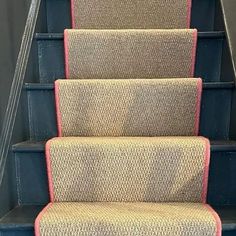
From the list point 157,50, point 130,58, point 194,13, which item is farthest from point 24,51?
point 194,13

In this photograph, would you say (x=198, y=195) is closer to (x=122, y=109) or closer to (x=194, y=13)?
(x=122, y=109)

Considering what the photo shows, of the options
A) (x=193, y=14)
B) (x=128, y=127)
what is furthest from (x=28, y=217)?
(x=193, y=14)

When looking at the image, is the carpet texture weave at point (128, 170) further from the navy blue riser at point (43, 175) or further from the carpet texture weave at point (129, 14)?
the carpet texture weave at point (129, 14)

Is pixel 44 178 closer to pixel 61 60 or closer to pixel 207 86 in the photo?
pixel 61 60

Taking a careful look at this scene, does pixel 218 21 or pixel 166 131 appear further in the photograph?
pixel 218 21

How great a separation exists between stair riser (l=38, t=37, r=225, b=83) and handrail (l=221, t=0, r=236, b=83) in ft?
0.28

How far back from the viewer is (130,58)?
1.58 meters

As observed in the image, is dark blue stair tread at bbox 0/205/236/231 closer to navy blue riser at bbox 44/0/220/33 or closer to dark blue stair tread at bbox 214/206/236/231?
dark blue stair tread at bbox 214/206/236/231

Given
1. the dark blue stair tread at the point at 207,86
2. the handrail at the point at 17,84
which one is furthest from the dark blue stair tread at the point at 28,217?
the dark blue stair tread at the point at 207,86

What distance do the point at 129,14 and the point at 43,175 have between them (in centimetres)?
93

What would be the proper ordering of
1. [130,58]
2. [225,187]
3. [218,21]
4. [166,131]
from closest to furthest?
[225,187] → [166,131] → [130,58] → [218,21]

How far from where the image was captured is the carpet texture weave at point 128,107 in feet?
4.58

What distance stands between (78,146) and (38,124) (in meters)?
0.28

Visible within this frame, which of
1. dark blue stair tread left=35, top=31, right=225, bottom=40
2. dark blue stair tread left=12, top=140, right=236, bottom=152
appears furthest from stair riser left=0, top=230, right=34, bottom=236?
dark blue stair tread left=35, top=31, right=225, bottom=40
